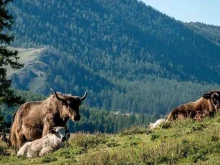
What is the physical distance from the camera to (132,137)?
18359mm

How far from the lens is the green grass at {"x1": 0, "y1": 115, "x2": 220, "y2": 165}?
12.8 meters

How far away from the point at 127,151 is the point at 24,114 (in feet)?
27.3

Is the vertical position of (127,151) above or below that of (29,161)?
above

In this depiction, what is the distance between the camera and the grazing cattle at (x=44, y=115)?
65.4 ft

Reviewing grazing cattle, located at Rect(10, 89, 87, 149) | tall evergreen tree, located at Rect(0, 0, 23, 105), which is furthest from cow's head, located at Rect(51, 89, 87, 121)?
tall evergreen tree, located at Rect(0, 0, 23, 105)

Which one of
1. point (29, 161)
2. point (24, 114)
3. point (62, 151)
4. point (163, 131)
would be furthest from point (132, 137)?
point (24, 114)

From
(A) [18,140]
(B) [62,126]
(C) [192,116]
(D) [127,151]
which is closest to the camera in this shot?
(D) [127,151]

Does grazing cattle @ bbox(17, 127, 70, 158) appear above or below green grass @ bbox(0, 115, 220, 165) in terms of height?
below

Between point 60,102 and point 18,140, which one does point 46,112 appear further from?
point 18,140

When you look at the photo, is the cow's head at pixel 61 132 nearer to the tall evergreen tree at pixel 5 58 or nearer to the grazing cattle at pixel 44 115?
the grazing cattle at pixel 44 115

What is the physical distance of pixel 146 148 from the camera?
1428 cm

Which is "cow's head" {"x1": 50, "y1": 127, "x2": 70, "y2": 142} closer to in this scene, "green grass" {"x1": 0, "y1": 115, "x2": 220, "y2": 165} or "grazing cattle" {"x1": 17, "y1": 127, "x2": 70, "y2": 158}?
"grazing cattle" {"x1": 17, "y1": 127, "x2": 70, "y2": 158}

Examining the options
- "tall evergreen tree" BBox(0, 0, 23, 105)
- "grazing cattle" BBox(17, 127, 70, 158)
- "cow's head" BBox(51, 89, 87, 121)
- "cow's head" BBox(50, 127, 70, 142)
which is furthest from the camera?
"tall evergreen tree" BBox(0, 0, 23, 105)

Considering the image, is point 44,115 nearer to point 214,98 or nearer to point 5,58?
point 214,98
